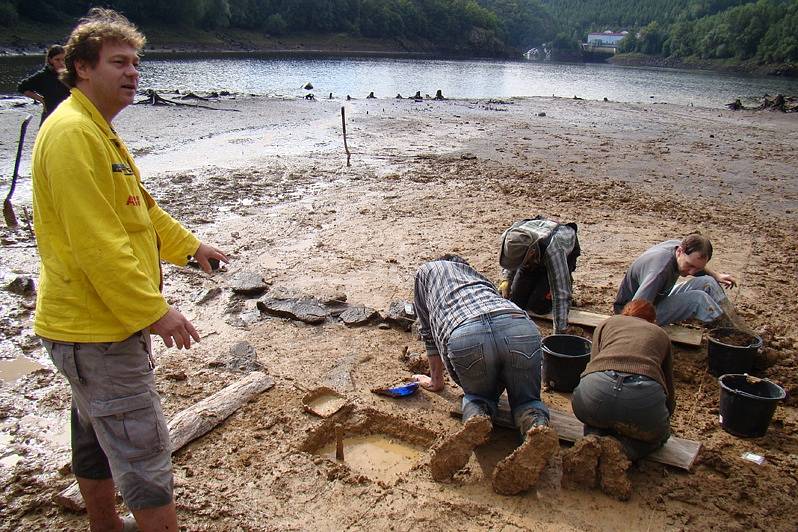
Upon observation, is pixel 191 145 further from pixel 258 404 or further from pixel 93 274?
pixel 93 274

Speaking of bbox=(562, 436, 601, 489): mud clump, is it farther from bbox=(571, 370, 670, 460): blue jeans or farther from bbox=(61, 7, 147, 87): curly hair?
bbox=(61, 7, 147, 87): curly hair

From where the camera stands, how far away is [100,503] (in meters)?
2.70

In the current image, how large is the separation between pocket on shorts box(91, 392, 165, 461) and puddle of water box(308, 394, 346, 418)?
1.72m

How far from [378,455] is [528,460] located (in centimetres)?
105

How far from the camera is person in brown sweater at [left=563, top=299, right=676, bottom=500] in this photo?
3244 mm

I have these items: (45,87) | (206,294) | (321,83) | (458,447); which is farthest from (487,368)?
(321,83)

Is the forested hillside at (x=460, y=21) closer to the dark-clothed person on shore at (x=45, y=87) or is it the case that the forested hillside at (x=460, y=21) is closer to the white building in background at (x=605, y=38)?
the white building in background at (x=605, y=38)

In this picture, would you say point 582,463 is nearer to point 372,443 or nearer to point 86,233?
point 372,443

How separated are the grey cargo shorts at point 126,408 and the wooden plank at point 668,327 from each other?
3948 mm

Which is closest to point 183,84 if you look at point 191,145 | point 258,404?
point 191,145

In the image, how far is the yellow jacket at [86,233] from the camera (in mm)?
2072

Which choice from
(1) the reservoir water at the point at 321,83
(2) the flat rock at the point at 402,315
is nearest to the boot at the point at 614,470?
(2) the flat rock at the point at 402,315

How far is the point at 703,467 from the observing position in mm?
3543

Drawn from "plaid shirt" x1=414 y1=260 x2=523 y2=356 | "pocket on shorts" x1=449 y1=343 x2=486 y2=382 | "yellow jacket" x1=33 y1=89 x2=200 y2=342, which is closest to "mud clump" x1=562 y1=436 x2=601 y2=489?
"pocket on shorts" x1=449 y1=343 x2=486 y2=382
